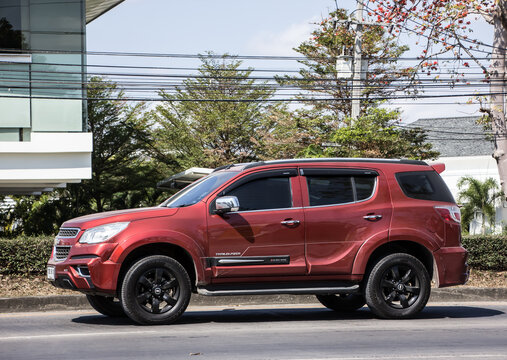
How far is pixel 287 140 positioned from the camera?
3547 centimetres

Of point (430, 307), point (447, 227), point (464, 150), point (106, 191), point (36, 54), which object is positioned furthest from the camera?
point (464, 150)

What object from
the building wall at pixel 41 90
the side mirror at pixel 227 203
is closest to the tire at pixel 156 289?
the side mirror at pixel 227 203

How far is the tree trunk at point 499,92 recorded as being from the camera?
1972 cm

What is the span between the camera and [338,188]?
9672mm

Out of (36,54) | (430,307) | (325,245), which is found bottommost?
(430,307)

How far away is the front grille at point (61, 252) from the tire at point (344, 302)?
12.6ft

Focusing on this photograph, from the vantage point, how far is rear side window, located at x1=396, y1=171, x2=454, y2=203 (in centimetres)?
993

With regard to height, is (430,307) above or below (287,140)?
below

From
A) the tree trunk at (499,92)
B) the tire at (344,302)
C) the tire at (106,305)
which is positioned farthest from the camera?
the tree trunk at (499,92)

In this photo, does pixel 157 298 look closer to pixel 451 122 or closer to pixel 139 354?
pixel 139 354

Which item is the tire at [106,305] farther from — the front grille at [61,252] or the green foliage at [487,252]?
the green foliage at [487,252]

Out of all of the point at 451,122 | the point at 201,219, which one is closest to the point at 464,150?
the point at 451,122

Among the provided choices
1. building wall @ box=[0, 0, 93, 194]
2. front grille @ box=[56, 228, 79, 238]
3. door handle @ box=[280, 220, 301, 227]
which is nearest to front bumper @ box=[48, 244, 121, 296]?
front grille @ box=[56, 228, 79, 238]

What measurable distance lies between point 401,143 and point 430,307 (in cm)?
1326
